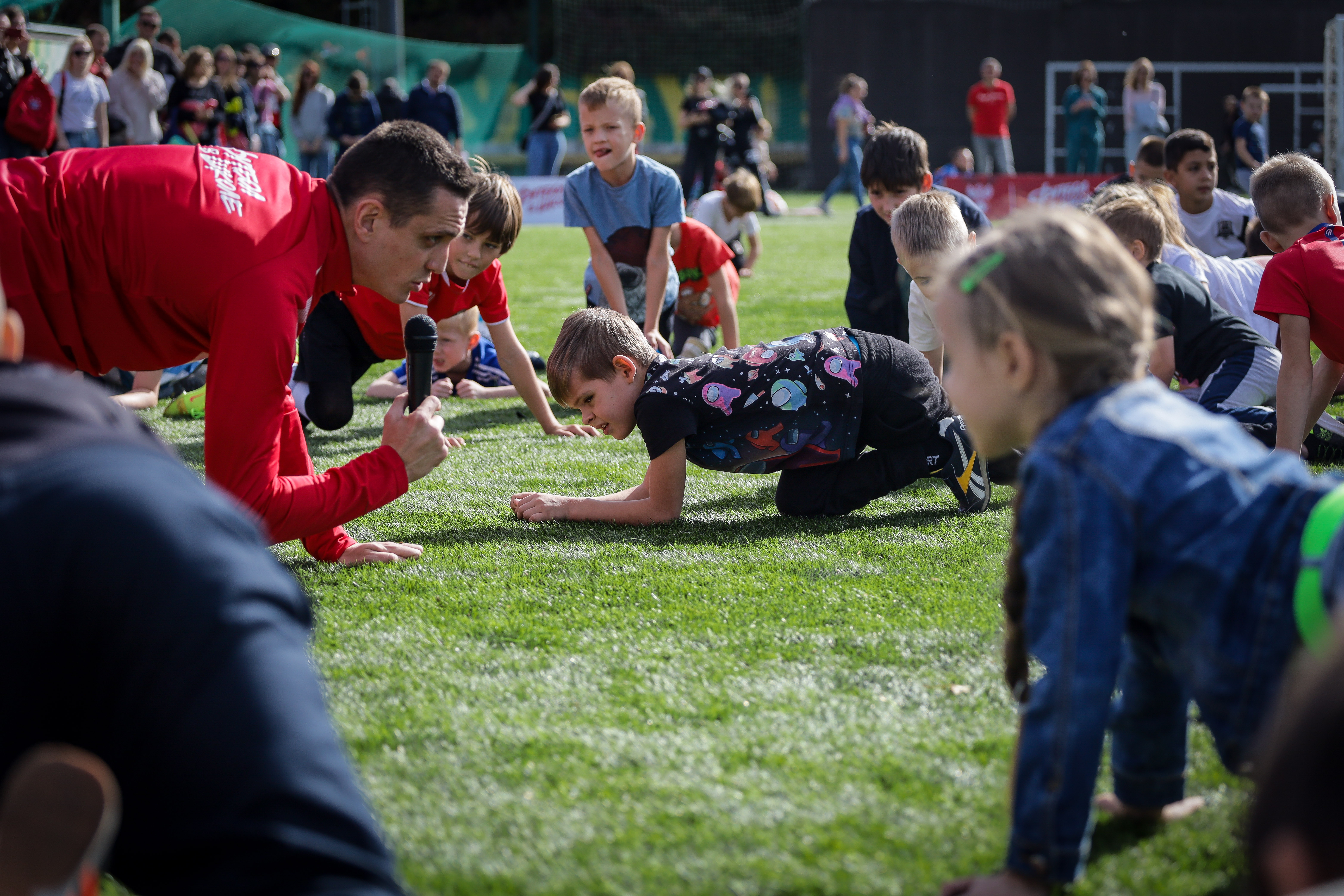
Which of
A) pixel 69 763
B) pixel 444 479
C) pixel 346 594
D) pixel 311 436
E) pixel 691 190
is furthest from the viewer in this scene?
pixel 691 190

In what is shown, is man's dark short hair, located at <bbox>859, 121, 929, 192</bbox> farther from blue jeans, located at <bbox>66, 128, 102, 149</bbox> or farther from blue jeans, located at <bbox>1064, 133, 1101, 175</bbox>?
blue jeans, located at <bbox>1064, 133, 1101, 175</bbox>

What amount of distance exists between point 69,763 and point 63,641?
11cm

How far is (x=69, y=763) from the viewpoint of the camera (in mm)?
1043

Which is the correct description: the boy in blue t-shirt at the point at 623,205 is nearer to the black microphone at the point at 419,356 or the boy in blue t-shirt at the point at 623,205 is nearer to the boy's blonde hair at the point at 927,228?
the boy's blonde hair at the point at 927,228

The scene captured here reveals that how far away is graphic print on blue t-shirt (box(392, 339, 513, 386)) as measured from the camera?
249 inches

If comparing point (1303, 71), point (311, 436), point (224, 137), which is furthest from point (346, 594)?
point (1303, 71)

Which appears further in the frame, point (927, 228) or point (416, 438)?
point (927, 228)

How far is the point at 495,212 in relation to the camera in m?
4.46

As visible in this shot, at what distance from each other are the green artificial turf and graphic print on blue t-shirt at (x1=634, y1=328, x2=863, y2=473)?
0.76ft

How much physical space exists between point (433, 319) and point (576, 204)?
154cm

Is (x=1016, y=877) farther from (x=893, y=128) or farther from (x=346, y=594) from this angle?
(x=893, y=128)

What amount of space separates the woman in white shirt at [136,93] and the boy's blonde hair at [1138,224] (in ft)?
38.8

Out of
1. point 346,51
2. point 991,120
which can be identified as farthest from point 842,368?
point 346,51

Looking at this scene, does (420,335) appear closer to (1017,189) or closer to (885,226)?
(885,226)
